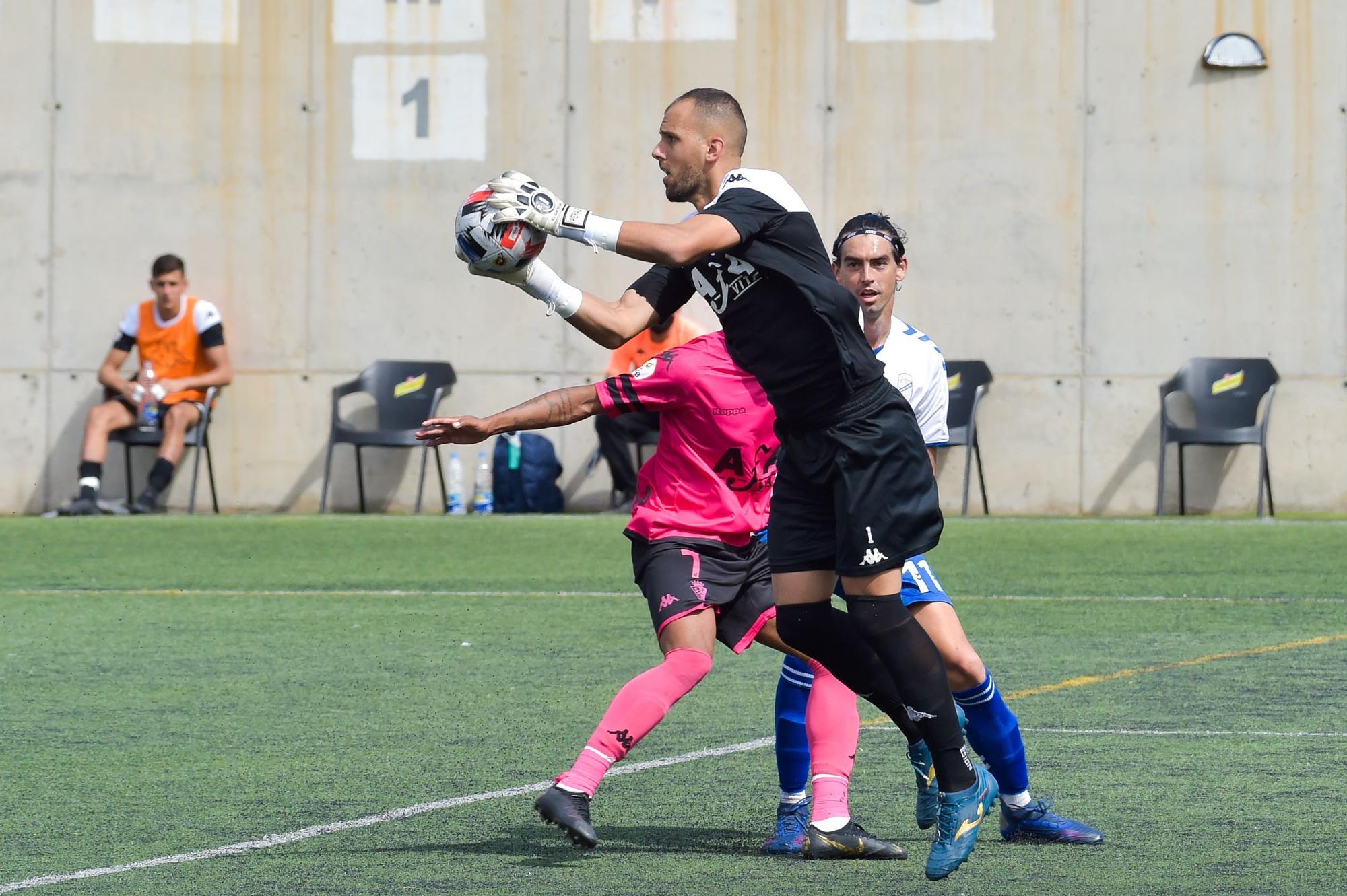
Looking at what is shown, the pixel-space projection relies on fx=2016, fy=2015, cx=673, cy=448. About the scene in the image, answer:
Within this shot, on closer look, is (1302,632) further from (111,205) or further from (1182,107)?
(111,205)

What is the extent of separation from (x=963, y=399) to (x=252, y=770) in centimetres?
1058

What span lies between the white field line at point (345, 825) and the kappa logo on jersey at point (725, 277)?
5.26 ft

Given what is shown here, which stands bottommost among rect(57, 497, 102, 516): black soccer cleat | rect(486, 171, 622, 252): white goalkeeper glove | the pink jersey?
rect(57, 497, 102, 516): black soccer cleat

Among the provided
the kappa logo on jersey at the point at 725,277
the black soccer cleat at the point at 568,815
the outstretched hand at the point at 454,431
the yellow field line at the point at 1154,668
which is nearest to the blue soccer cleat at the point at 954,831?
the black soccer cleat at the point at 568,815

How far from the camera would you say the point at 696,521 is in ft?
17.6

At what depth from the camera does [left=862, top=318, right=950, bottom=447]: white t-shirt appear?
5.28 m

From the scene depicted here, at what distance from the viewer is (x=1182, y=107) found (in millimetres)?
16141

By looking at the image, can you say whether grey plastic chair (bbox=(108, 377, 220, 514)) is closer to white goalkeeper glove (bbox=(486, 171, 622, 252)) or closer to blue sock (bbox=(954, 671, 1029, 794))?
white goalkeeper glove (bbox=(486, 171, 622, 252))

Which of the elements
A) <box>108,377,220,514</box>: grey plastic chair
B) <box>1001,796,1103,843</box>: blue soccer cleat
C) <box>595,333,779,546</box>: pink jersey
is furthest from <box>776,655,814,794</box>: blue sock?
<box>108,377,220,514</box>: grey plastic chair

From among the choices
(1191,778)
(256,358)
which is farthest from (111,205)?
(1191,778)

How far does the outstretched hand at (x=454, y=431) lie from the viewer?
5031 mm

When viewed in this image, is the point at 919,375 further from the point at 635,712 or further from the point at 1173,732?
the point at 1173,732

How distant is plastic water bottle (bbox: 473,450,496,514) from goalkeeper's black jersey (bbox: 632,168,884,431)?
11.2 m

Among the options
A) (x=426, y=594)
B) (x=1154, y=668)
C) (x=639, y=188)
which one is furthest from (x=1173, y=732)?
(x=639, y=188)
